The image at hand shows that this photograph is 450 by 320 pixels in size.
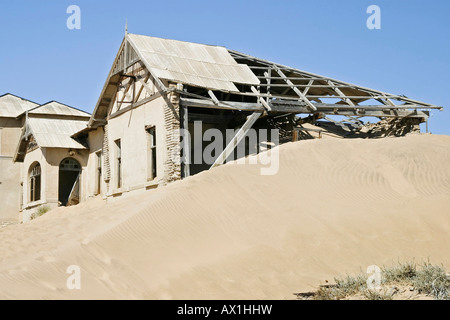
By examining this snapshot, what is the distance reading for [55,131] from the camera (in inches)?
1162

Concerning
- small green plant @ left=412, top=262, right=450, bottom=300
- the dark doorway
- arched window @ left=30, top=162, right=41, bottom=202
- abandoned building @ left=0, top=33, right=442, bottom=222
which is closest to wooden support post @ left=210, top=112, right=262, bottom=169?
abandoned building @ left=0, top=33, right=442, bottom=222

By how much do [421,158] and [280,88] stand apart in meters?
9.75

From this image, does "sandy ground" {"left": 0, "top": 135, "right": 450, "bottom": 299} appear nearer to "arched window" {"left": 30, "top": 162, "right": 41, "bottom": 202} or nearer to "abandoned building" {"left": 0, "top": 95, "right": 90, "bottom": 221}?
"abandoned building" {"left": 0, "top": 95, "right": 90, "bottom": 221}

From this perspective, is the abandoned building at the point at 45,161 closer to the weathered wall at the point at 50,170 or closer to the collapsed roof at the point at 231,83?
the weathered wall at the point at 50,170

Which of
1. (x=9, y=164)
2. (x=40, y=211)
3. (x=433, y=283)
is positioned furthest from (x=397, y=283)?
(x=9, y=164)

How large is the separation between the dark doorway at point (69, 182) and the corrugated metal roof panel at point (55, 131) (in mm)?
927

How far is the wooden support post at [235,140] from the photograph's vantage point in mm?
20562

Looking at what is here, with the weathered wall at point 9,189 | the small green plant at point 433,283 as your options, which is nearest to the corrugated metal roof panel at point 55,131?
the weathered wall at point 9,189

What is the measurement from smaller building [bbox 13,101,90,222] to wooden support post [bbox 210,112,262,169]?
10315 millimetres

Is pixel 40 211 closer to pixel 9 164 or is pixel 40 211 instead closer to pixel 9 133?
pixel 9 164

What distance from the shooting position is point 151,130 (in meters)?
21.7

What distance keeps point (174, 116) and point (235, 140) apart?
2.45 meters

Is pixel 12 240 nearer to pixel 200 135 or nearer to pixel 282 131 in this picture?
pixel 200 135
